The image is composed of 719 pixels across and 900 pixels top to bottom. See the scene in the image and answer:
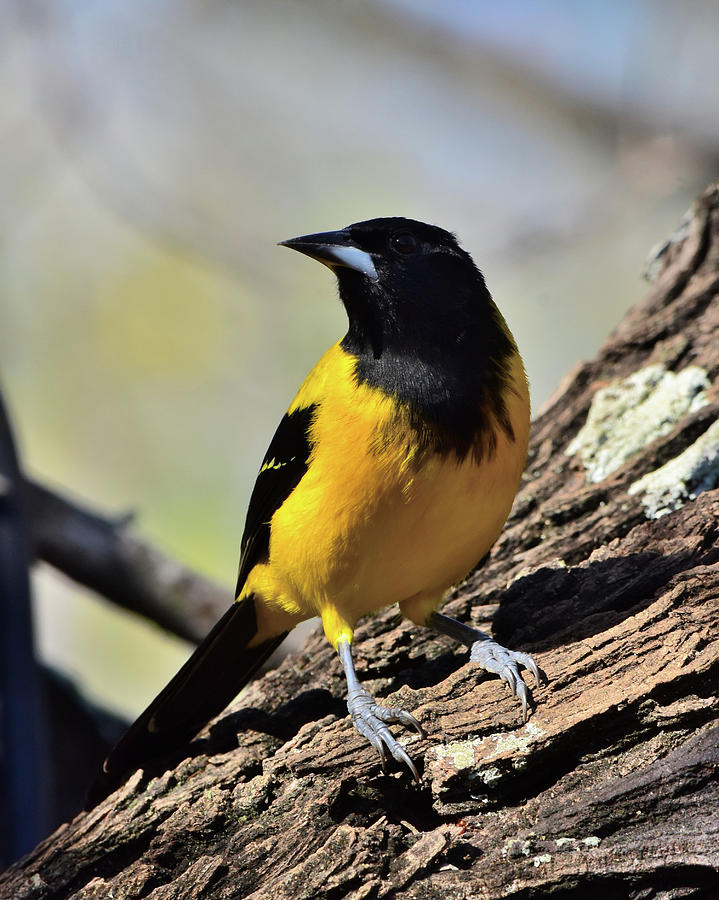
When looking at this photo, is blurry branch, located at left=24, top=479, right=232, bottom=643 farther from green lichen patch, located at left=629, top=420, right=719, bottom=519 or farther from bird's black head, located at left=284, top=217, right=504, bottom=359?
A: green lichen patch, located at left=629, top=420, right=719, bottom=519

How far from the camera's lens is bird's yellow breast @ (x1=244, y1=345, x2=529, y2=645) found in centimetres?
363

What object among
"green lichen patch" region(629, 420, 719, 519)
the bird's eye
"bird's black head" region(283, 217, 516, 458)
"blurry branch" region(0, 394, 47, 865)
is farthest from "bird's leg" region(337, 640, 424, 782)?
"blurry branch" region(0, 394, 47, 865)

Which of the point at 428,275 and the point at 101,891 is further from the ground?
the point at 428,275

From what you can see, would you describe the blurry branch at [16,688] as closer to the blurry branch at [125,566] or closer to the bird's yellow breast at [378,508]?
the blurry branch at [125,566]

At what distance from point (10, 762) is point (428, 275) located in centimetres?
329

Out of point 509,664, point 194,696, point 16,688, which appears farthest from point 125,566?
point 509,664

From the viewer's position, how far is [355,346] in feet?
13.6

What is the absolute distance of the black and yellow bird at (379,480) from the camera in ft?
12.0

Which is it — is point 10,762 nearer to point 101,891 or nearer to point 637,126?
Result: point 101,891

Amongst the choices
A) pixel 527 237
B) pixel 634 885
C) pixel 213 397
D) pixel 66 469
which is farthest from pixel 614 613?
pixel 66 469

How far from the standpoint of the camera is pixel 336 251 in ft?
13.8

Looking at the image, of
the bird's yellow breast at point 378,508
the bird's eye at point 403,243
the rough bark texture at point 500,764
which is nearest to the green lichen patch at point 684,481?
the rough bark texture at point 500,764

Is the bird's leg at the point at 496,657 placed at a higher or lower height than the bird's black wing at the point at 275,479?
lower

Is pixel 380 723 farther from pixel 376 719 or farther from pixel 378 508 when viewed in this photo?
pixel 378 508
